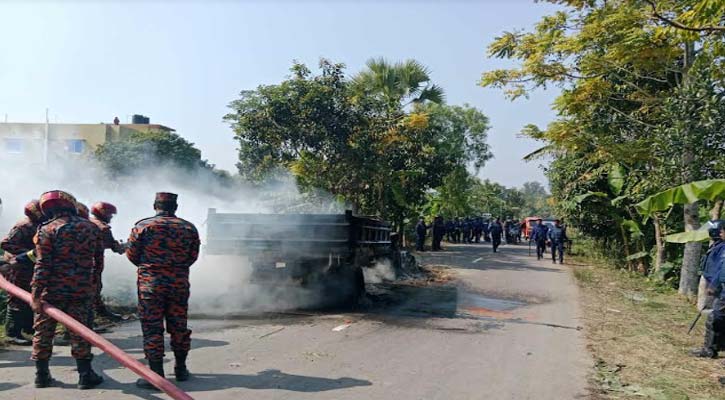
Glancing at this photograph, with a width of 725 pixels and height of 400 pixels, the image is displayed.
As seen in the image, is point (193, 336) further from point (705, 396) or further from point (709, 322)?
point (709, 322)

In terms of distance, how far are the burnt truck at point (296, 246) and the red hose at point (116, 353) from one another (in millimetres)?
4084

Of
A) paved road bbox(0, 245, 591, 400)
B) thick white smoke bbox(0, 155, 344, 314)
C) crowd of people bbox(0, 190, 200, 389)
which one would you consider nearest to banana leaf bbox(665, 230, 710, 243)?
paved road bbox(0, 245, 591, 400)

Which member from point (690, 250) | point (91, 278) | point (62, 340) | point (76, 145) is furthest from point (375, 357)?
point (76, 145)

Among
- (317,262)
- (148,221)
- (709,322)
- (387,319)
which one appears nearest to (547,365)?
(709,322)

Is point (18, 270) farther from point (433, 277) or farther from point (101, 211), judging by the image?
point (433, 277)

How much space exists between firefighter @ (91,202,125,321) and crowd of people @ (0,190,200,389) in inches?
63.1

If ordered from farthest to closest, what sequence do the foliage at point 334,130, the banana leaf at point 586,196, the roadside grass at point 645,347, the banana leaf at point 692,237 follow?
the banana leaf at point 586,196 → the foliage at point 334,130 → the banana leaf at point 692,237 → the roadside grass at point 645,347

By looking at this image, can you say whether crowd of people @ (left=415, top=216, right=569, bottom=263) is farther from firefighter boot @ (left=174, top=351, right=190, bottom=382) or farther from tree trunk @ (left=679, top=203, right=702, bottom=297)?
firefighter boot @ (left=174, top=351, right=190, bottom=382)

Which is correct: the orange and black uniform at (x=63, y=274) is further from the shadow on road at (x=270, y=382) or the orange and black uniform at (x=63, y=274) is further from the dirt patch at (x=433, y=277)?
the dirt patch at (x=433, y=277)

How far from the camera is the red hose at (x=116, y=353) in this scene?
389 cm

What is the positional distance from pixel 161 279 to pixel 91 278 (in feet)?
2.49

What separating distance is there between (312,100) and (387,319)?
8039 millimetres

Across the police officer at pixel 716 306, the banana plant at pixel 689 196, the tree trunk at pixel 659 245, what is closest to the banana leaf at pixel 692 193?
the banana plant at pixel 689 196

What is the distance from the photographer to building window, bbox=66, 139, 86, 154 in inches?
1850
